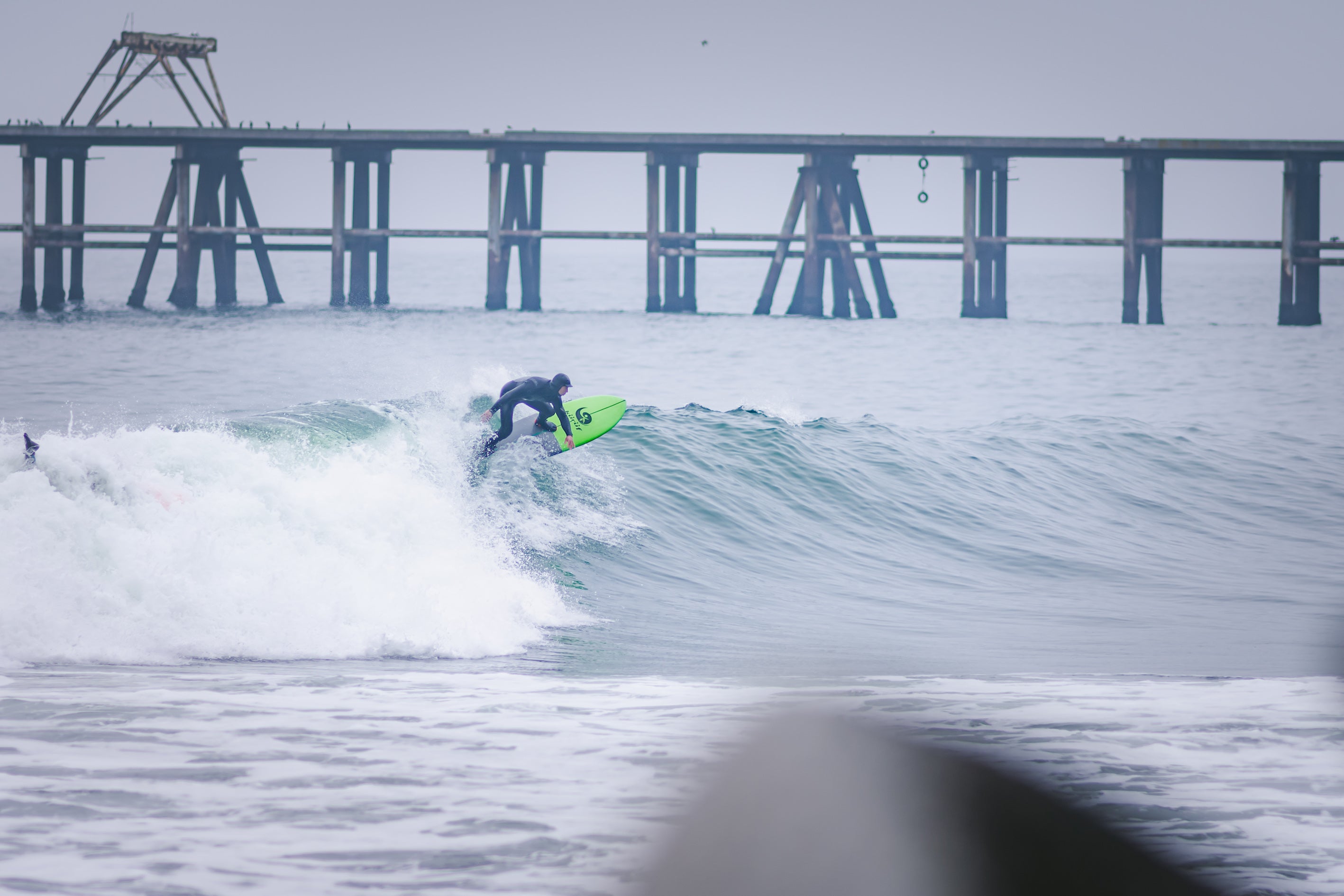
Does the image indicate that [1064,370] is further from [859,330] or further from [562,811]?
[562,811]

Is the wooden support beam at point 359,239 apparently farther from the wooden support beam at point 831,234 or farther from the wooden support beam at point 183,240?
the wooden support beam at point 831,234

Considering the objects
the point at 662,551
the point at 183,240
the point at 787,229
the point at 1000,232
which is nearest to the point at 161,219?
the point at 183,240

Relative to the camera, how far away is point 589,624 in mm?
9055

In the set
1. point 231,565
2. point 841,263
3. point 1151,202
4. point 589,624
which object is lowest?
point 589,624

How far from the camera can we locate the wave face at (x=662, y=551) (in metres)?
7.66

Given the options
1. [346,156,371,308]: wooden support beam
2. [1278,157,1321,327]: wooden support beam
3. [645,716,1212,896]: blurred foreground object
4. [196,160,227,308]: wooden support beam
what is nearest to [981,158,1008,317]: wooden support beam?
[1278,157,1321,327]: wooden support beam

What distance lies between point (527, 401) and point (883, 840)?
385 inches

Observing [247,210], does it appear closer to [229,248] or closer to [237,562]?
[229,248]

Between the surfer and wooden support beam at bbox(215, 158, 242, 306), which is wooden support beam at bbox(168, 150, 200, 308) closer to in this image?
wooden support beam at bbox(215, 158, 242, 306)

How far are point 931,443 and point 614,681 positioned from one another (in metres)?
12.1

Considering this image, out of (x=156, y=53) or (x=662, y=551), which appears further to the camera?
(x=156, y=53)

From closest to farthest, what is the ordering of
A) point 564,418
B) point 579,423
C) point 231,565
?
point 231,565 < point 564,418 < point 579,423

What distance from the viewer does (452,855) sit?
4164mm

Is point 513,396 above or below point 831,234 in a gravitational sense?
Answer: below
